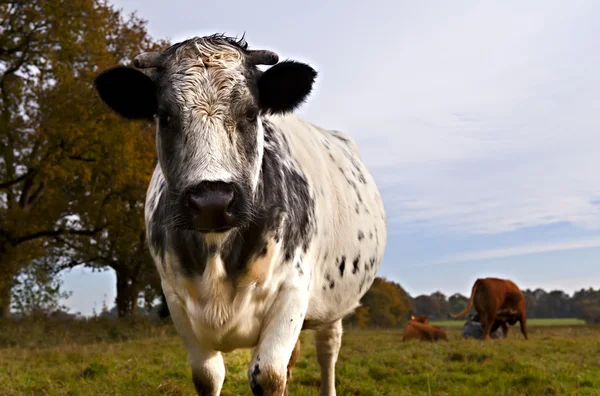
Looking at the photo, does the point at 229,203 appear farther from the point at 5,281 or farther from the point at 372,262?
the point at 5,281

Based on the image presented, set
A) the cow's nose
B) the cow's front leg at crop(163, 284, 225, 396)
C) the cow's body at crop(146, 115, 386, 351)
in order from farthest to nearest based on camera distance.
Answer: the cow's front leg at crop(163, 284, 225, 396)
the cow's body at crop(146, 115, 386, 351)
the cow's nose

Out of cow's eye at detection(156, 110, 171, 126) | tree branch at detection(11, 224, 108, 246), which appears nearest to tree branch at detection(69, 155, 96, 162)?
tree branch at detection(11, 224, 108, 246)

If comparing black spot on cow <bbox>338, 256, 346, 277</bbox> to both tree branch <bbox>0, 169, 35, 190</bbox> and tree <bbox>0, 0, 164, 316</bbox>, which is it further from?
tree branch <bbox>0, 169, 35, 190</bbox>

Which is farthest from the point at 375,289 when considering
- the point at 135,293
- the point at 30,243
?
the point at 30,243

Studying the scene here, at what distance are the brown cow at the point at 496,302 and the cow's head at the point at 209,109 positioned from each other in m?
13.0

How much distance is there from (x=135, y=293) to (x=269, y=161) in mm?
22949

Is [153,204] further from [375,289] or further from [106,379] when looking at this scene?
[375,289]

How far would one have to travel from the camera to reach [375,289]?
45656mm

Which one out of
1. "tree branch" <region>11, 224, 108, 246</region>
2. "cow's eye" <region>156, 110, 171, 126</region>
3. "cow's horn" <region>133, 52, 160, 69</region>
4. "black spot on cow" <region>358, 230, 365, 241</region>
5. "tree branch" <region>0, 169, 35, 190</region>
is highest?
"tree branch" <region>0, 169, 35, 190</region>

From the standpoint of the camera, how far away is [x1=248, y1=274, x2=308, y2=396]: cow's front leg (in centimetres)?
346

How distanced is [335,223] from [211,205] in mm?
2057

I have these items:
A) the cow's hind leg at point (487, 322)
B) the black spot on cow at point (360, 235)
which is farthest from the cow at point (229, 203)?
the cow's hind leg at point (487, 322)

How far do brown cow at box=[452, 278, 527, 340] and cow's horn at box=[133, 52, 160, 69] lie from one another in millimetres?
13334

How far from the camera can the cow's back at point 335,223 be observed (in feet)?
14.4
